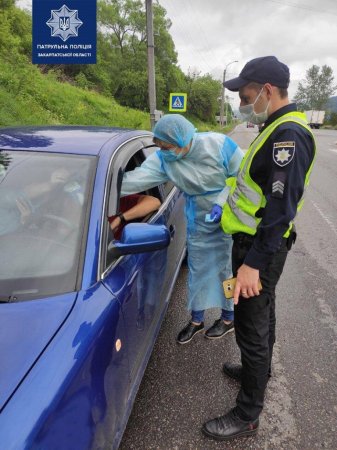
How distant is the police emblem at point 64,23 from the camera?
28.9ft

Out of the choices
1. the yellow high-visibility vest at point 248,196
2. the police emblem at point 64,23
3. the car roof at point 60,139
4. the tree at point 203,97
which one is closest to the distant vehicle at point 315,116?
the tree at point 203,97

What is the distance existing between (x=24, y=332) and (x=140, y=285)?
2.40 feet

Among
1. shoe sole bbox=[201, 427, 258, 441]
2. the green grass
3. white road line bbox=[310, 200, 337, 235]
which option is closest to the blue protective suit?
shoe sole bbox=[201, 427, 258, 441]

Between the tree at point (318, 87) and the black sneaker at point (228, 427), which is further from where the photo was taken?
the tree at point (318, 87)

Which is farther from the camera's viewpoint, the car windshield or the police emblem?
the police emblem

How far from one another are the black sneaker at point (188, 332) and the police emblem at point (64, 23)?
8888 millimetres

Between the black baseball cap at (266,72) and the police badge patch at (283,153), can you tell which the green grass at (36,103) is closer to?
the black baseball cap at (266,72)

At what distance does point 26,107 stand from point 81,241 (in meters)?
10.2

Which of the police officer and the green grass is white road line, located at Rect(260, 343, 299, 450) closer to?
the police officer

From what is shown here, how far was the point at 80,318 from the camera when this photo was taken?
1291 millimetres

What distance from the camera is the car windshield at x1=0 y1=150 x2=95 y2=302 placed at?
1.42 meters

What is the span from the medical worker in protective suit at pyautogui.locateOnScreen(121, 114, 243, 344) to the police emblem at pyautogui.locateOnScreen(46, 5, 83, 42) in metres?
8.34

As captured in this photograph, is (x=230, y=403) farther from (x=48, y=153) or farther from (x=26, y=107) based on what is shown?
(x=26, y=107)

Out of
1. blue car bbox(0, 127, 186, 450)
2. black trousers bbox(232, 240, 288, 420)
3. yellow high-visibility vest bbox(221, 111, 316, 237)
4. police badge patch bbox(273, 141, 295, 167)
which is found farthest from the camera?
black trousers bbox(232, 240, 288, 420)
